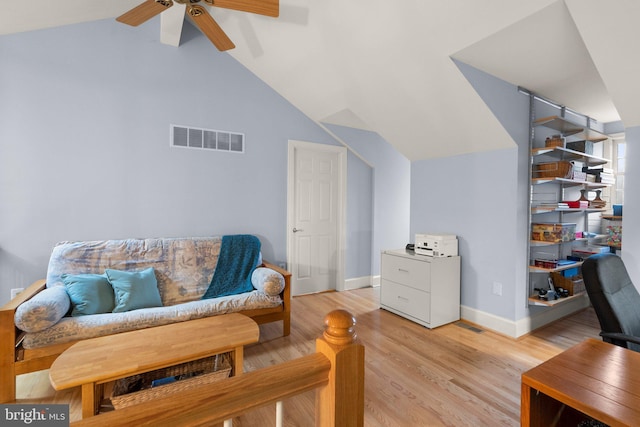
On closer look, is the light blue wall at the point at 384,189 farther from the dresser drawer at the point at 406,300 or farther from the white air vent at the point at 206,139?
the white air vent at the point at 206,139

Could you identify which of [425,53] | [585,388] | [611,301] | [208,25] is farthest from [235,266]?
[611,301]

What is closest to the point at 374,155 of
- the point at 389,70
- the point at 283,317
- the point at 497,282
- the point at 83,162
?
the point at 389,70

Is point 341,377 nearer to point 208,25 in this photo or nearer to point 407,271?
point 208,25

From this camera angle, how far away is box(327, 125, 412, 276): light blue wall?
422 cm

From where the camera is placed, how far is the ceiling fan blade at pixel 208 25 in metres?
1.93

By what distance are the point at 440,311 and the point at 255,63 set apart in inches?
132

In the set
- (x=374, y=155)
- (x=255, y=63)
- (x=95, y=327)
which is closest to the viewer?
(x=95, y=327)

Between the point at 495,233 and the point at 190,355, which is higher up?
the point at 495,233

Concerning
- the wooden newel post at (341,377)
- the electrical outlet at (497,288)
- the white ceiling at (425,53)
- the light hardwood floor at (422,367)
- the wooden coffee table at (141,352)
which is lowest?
the light hardwood floor at (422,367)

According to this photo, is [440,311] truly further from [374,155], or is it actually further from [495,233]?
[374,155]

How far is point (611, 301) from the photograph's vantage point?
1556mm

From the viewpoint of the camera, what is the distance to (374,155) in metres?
4.33

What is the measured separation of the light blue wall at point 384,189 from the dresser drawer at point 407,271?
988mm

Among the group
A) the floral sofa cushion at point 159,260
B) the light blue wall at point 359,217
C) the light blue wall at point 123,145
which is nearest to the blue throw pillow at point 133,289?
the floral sofa cushion at point 159,260
